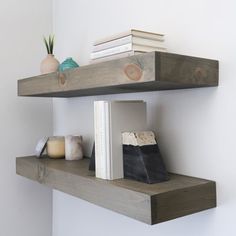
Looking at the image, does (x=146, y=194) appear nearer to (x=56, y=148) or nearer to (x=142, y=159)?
(x=142, y=159)

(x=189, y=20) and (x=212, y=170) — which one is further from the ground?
(x=189, y=20)

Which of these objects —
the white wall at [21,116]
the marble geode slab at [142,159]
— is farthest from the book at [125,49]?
the white wall at [21,116]

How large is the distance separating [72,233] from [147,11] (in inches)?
41.0

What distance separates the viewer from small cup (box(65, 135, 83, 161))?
1.27 metres

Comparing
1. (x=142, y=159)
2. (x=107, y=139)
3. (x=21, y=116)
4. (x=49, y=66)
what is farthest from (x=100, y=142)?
(x=21, y=116)

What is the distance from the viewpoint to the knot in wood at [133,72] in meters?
0.75

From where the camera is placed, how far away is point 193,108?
35.7 inches

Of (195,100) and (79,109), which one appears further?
(79,109)

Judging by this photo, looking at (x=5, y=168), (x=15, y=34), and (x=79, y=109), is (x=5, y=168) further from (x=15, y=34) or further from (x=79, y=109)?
(x=15, y=34)

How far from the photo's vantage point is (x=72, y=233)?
57.7 inches

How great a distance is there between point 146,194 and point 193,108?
0.31 m

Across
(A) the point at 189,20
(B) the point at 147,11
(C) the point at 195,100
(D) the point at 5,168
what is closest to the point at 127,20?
(B) the point at 147,11

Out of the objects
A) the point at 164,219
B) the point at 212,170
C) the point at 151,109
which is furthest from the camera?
the point at 151,109

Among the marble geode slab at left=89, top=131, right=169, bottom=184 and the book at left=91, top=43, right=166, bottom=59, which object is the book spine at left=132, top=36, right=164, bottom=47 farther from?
the marble geode slab at left=89, top=131, right=169, bottom=184
